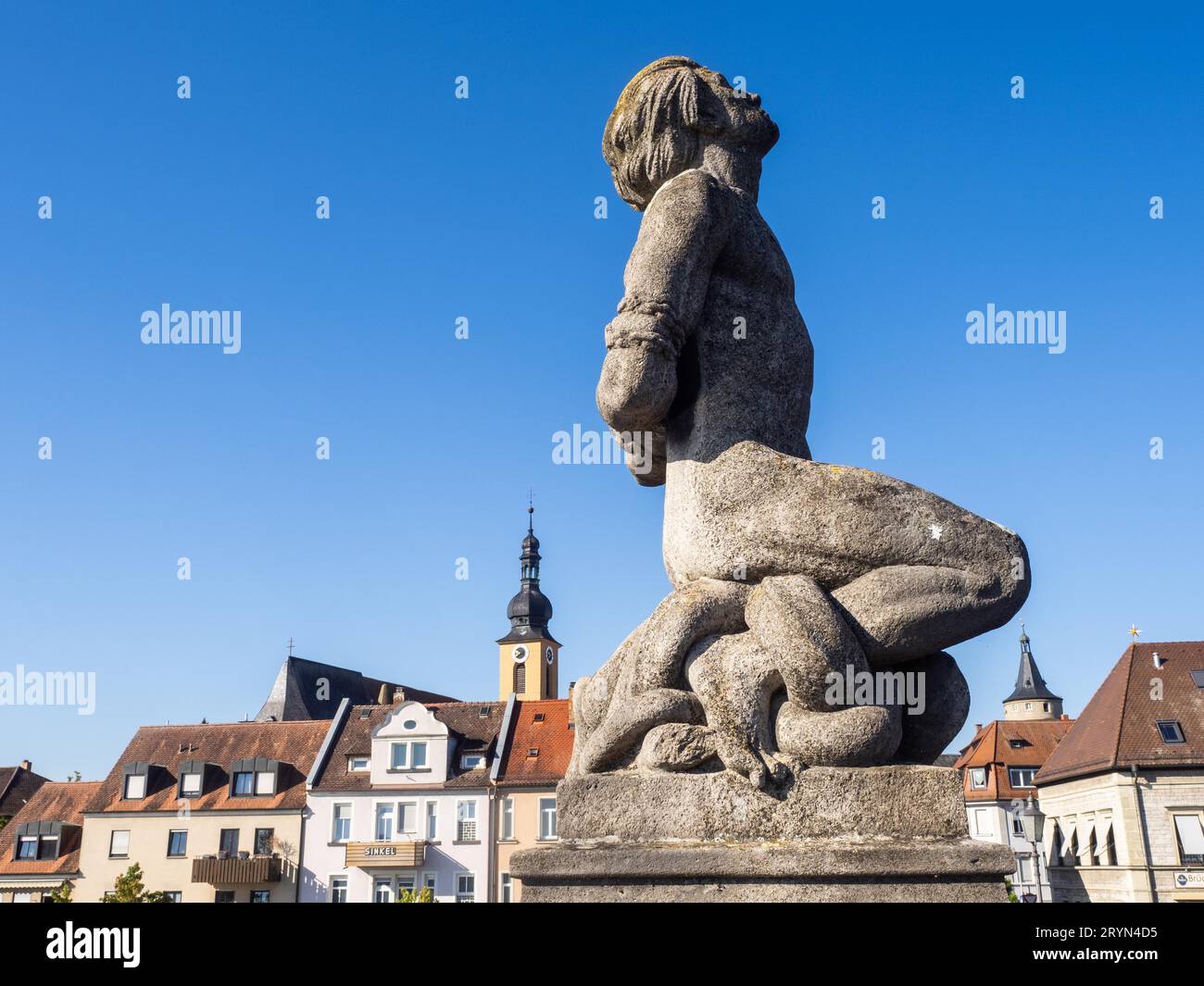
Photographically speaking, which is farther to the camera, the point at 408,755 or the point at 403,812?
the point at 408,755

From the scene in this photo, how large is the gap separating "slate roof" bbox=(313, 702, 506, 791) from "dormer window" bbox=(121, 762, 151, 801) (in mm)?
7446

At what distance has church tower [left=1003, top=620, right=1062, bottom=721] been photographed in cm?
9706

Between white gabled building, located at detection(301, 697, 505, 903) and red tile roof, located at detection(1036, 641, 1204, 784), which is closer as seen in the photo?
red tile roof, located at detection(1036, 641, 1204, 784)

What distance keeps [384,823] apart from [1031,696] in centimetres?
6995

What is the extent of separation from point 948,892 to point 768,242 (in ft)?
10.4

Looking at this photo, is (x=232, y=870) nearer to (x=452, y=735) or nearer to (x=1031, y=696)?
(x=452, y=735)

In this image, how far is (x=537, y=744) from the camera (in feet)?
146

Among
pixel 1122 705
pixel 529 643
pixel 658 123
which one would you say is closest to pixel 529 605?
pixel 529 643

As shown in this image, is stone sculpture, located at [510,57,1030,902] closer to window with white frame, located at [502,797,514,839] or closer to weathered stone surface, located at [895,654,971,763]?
weathered stone surface, located at [895,654,971,763]

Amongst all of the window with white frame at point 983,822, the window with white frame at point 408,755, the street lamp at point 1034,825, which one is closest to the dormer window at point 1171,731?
the window with white frame at point 983,822

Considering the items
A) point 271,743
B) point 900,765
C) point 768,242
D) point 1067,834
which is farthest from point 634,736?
point 271,743

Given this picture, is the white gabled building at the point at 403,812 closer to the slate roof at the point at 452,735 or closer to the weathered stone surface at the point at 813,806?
the slate roof at the point at 452,735

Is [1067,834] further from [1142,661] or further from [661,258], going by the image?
[661,258]

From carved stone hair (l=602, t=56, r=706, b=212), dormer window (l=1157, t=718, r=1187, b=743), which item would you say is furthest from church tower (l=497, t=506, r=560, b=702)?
carved stone hair (l=602, t=56, r=706, b=212)
